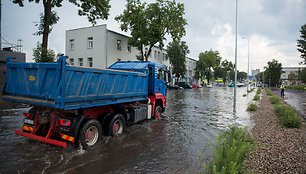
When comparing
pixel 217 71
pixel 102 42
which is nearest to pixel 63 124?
pixel 102 42

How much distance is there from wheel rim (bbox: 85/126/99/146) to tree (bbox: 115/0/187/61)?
20816 millimetres

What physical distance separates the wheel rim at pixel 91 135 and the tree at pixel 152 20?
68.3 ft

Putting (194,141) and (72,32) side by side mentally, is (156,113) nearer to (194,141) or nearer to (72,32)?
(194,141)

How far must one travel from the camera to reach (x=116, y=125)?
6.80 meters

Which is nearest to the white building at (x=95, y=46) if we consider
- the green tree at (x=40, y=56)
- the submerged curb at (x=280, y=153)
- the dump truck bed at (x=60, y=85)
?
the green tree at (x=40, y=56)

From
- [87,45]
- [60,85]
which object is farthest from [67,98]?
[87,45]

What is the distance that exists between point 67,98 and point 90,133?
1493 millimetres

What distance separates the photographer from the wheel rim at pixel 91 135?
5.51 meters

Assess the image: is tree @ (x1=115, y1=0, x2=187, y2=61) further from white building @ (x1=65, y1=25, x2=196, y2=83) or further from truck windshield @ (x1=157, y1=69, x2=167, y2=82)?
truck windshield @ (x1=157, y1=69, x2=167, y2=82)

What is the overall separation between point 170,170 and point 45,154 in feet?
11.2

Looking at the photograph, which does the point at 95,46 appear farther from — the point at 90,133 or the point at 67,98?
the point at 67,98

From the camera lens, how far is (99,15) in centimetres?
1809

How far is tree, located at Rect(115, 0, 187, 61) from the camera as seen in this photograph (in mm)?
25094

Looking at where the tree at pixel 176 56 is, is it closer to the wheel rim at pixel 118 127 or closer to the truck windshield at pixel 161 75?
the truck windshield at pixel 161 75
